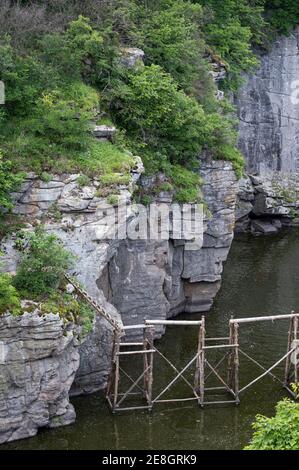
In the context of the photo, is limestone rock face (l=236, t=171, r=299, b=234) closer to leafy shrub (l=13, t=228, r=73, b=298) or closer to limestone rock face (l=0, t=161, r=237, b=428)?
limestone rock face (l=0, t=161, r=237, b=428)

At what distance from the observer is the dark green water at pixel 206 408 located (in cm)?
2339

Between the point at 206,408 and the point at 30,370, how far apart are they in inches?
264

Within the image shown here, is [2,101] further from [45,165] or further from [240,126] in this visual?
[240,126]

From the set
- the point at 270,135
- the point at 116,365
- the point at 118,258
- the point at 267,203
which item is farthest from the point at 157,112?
the point at 270,135

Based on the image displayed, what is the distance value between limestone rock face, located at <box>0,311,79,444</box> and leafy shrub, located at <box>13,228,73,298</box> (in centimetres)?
111

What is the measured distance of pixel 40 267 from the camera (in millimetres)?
23281

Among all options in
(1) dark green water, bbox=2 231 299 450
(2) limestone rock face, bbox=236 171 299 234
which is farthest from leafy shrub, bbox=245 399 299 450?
(2) limestone rock face, bbox=236 171 299 234

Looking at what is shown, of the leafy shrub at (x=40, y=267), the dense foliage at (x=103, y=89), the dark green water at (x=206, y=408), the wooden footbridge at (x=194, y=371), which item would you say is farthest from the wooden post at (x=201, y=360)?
the dense foliage at (x=103, y=89)

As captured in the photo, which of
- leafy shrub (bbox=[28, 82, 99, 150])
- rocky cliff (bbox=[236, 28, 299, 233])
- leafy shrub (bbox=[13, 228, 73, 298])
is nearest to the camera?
leafy shrub (bbox=[13, 228, 73, 298])

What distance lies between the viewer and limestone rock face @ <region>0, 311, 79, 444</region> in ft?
73.1

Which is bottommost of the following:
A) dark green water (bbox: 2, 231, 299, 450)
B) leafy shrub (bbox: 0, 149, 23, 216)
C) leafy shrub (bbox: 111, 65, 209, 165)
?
dark green water (bbox: 2, 231, 299, 450)

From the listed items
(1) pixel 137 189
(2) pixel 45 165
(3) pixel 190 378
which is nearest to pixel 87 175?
(2) pixel 45 165

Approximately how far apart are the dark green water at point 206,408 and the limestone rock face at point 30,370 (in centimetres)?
66

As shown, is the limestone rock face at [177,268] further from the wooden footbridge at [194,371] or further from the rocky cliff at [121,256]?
the wooden footbridge at [194,371]
